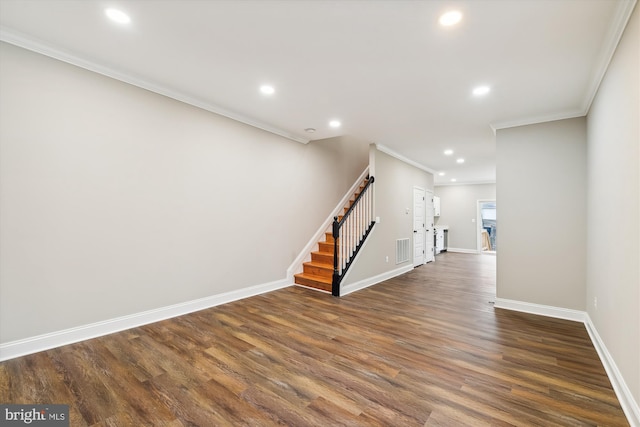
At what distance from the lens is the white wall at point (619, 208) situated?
1719mm

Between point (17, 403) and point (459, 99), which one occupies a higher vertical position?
point (459, 99)

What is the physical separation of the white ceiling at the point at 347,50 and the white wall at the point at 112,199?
31 cm

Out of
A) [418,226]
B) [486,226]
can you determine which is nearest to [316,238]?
[418,226]

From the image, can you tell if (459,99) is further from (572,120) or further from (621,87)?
(572,120)

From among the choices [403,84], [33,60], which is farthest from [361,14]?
[33,60]

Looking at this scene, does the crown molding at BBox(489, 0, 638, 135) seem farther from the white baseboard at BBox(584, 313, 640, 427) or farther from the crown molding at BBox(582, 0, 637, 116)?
the white baseboard at BBox(584, 313, 640, 427)

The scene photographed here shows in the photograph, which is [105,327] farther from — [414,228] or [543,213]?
[414,228]

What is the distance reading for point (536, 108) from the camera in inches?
138

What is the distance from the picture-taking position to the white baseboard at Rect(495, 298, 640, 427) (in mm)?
1714

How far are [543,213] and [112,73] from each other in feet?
18.0

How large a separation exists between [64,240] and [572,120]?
6025 mm

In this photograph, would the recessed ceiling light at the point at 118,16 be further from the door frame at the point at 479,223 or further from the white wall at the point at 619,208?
the door frame at the point at 479,223

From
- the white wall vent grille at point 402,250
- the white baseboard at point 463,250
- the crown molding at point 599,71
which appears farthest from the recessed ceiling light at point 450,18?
Result: the white baseboard at point 463,250

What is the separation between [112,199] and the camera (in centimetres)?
286
